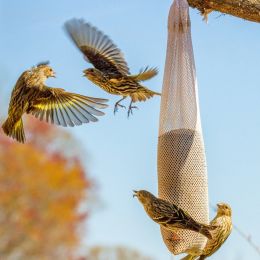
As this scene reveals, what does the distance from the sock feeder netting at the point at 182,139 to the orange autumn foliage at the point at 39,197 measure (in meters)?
16.0

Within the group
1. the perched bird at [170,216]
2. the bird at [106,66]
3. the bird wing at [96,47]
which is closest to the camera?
the perched bird at [170,216]

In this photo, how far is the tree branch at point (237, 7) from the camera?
4.68m

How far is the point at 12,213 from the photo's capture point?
21578 millimetres

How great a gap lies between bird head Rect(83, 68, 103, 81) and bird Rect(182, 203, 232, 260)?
120cm

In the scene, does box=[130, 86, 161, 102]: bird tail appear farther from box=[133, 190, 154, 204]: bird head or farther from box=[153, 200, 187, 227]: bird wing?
box=[153, 200, 187, 227]: bird wing

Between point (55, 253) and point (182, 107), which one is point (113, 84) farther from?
point (55, 253)

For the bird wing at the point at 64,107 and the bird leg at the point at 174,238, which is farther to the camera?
the bird wing at the point at 64,107

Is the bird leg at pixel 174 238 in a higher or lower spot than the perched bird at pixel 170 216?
lower

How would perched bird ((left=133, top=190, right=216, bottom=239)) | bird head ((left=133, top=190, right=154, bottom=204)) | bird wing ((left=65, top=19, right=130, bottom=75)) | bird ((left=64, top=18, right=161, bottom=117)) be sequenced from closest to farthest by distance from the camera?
1. perched bird ((left=133, top=190, right=216, bottom=239))
2. bird head ((left=133, top=190, right=154, bottom=204))
3. bird ((left=64, top=18, right=161, bottom=117))
4. bird wing ((left=65, top=19, right=130, bottom=75))

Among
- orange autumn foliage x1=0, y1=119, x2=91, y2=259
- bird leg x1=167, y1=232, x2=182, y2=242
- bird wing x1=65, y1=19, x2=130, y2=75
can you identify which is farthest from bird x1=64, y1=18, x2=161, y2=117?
orange autumn foliage x1=0, y1=119, x2=91, y2=259

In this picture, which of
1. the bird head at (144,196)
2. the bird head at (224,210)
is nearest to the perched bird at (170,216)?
the bird head at (144,196)

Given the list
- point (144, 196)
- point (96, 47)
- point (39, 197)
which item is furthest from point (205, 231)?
point (39, 197)

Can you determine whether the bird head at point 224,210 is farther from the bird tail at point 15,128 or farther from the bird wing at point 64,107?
the bird tail at point 15,128

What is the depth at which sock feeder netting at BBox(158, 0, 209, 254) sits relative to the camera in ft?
15.3
